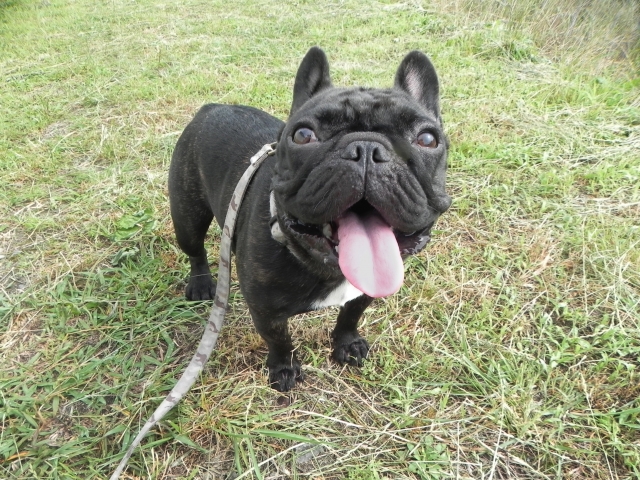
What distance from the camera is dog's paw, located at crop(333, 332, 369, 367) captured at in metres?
2.70

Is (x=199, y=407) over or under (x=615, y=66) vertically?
under

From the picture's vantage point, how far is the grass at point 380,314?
2.25 meters

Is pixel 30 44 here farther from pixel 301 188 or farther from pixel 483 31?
pixel 301 188

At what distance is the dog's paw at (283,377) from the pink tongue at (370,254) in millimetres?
1159

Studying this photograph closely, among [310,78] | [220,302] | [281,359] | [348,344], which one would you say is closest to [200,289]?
[220,302]

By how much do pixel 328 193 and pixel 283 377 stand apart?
1451 millimetres

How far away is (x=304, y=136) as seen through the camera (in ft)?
5.90

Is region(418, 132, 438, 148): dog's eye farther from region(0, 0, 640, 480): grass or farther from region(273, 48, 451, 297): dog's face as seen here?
region(0, 0, 640, 480): grass

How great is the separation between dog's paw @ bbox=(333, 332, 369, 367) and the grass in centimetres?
7

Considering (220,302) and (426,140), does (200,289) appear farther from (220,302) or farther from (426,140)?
(426,140)

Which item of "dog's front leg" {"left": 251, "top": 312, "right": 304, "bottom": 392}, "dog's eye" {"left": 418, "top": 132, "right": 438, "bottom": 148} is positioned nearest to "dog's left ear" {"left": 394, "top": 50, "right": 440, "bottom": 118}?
"dog's eye" {"left": 418, "top": 132, "right": 438, "bottom": 148}

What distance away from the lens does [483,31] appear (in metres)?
6.91

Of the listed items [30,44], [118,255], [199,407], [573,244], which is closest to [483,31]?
[573,244]

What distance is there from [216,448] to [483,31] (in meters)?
7.24
